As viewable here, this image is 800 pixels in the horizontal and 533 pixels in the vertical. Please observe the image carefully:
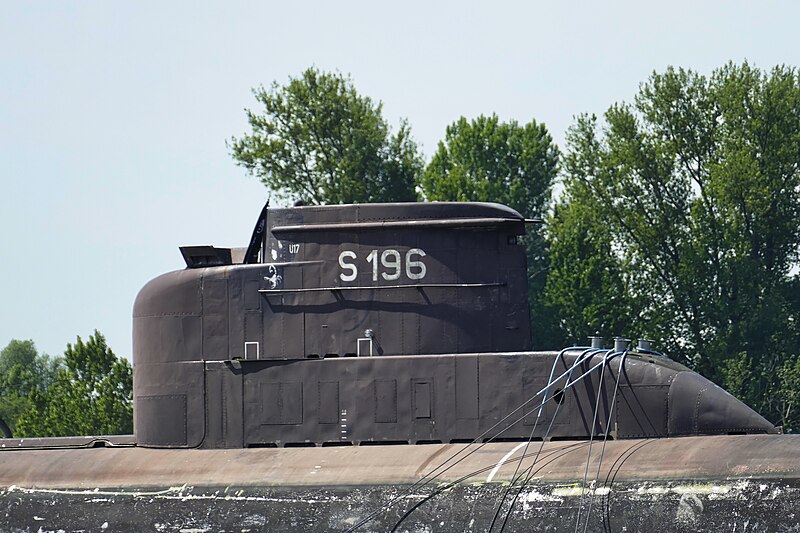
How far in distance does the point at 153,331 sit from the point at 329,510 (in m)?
5.34

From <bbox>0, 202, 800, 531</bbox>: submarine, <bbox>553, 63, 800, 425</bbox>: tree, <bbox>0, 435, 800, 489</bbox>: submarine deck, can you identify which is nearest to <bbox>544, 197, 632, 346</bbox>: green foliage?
<bbox>553, 63, 800, 425</bbox>: tree

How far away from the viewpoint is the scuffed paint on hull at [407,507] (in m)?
18.5

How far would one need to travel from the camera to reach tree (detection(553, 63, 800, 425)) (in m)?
52.6

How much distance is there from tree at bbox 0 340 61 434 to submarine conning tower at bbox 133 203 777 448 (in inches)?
1695

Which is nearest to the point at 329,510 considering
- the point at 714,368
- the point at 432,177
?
the point at 714,368

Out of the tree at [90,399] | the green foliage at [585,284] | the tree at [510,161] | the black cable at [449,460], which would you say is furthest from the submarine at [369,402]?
the tree at [510,161]

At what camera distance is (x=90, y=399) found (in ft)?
167

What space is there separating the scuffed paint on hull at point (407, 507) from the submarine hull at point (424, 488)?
0.8 inches

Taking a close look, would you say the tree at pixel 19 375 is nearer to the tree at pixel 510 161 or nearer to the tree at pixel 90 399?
the tree at pixel 90 399

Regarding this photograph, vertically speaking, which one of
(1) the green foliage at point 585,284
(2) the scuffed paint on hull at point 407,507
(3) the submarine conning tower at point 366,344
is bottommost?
(2) the scuffed paint on hull at point 407,507

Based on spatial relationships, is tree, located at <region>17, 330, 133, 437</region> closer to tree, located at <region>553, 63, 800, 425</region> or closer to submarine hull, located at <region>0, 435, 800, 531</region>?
tree, located at <region>553, 63, 800, 425</region>

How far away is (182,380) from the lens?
23234mm

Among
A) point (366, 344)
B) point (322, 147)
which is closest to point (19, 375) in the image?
point (322, 147)

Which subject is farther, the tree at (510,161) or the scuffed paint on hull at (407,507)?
the tree at (510,161)
